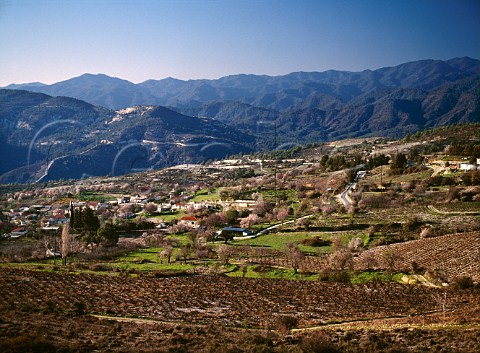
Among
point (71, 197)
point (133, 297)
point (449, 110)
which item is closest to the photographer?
A: point (133, 297)

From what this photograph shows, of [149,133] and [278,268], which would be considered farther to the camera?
[149,133]

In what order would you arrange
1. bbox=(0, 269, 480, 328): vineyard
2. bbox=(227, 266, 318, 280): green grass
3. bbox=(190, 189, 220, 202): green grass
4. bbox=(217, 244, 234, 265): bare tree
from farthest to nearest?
bbox=(190, 189, 220, 202): green grass
bbox=(217, 244, 234, 265): bare tree
bbox=(227, 266, 318, 280): green grass
bbox=(0, 269, 480, 328): vineyard

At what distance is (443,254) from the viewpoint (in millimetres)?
23062

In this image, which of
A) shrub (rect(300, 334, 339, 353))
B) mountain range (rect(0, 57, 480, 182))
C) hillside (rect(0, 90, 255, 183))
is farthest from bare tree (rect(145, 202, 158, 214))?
mountain range (rect(0, 57, 480, 182))

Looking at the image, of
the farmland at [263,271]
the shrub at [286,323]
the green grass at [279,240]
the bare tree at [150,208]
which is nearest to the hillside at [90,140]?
the farmland at [263,271]

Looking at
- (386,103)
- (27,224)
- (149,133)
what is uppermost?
(386,103)

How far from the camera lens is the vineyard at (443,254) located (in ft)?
68.7

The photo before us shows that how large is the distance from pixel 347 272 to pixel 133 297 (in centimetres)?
1083

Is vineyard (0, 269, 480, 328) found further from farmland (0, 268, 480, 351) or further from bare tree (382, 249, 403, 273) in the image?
bare tree (382, 249, 403, 273)

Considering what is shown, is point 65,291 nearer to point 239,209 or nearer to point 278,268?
point 278,268

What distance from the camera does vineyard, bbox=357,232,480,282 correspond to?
20938 millimetres

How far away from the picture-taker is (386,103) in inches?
7298

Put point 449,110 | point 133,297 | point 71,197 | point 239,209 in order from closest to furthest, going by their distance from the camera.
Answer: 1. point 133,297
2. point 239,209
3. point 71,197
4. point 449,110

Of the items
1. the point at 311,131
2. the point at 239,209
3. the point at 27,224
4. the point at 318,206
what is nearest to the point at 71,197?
the point at 27,224
